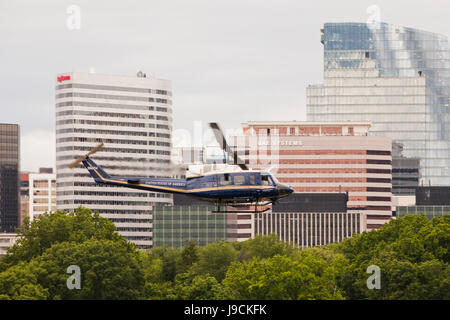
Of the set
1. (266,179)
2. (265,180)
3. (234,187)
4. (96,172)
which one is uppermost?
(96,172)

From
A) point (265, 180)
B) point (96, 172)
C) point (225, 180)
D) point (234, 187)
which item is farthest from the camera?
point (96, 172)

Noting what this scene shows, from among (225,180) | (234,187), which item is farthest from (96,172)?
(234,187)

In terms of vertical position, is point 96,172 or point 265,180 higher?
point 96,172

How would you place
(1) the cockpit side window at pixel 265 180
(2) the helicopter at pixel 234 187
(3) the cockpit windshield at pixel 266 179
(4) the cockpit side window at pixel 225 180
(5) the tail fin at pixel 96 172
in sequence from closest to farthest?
1. (2) the helicopter at pixel 234 187
2. (1) the cockpit side window at pixel 265 180
3. (3) the cockpit windshield at pixel 266 179
4. (4) the cockpit side window at pixel 225 180
5. (5) the tail fin at pixel 96 172

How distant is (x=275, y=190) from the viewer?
140m

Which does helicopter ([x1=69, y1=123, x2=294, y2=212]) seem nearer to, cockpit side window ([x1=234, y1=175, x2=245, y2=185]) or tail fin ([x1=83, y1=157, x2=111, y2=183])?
cockpit side window ([x1=234, y1=175, x2=245, y2=185])

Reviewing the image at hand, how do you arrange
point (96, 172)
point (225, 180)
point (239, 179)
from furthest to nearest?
1. point (96, 172)
2. point (225, 180)
3. point (239, 179)

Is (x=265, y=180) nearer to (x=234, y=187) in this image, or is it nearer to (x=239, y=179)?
(x=239, y=179)

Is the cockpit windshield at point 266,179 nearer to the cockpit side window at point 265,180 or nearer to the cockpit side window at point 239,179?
the cockpit side window at point 265,180

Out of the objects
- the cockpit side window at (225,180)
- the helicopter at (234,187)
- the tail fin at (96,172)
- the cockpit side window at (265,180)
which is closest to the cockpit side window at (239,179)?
the helicopter at (234,187)

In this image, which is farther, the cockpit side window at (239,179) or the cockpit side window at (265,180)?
the cockpit side window at (239,179)

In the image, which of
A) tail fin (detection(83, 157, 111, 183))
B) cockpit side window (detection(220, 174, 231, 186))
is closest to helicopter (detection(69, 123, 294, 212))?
cockpit side window (detection(220, 174, 231, 186))
